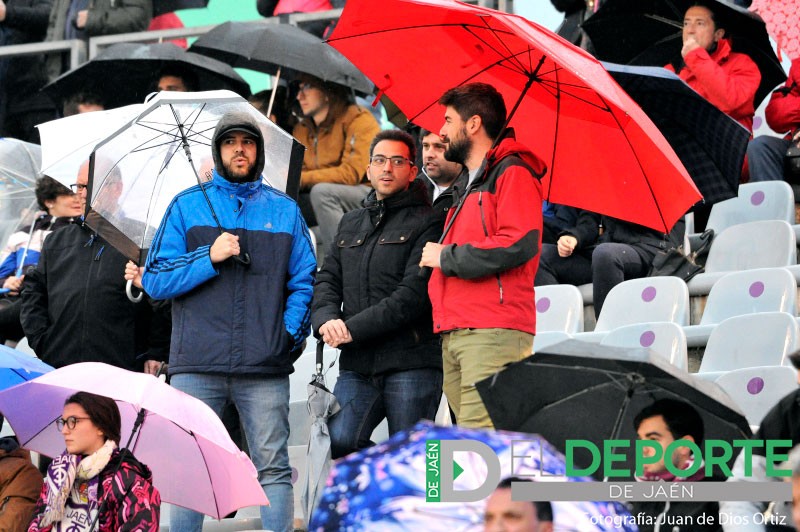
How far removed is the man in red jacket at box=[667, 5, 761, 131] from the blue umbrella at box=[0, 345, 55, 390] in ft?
12.8

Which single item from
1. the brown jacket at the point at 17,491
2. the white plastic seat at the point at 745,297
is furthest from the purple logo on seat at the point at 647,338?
the brown jacket at the point at 17,491

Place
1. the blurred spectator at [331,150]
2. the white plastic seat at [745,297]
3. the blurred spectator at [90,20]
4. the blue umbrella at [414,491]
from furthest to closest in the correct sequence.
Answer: the blurred spectator at [90,20], the blurred spectator at [331,150], the white plastic seat at [745,297], the blue umbrella at [414,491]

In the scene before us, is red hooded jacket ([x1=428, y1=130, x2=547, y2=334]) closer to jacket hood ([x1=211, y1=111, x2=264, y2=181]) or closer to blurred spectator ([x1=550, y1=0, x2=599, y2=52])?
jacket hood ([x1=211, y1=111, x2=264, y2=181])

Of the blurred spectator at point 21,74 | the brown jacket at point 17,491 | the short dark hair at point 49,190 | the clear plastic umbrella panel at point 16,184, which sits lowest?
the brown jacket at point 17,491

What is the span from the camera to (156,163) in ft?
20.0

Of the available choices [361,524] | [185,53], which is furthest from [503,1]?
[361,524]

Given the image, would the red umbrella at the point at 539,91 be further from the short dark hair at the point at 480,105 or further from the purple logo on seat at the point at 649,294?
the purple logo on seat at the point at 649,294

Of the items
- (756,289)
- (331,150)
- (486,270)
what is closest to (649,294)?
(756,289)

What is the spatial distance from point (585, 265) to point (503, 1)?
2.46 m

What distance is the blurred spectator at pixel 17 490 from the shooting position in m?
5.42

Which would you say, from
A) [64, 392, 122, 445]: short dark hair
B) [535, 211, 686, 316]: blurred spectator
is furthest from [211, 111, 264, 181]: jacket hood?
[535, 211, 686, 316]: blurred spectator

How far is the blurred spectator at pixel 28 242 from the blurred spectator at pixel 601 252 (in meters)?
2.68

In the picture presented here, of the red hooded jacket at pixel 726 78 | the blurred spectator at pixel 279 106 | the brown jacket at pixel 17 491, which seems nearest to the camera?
the brown jacket at pixel 17 491

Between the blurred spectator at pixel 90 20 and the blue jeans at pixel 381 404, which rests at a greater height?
the blurred spectator at pixel 90 20
